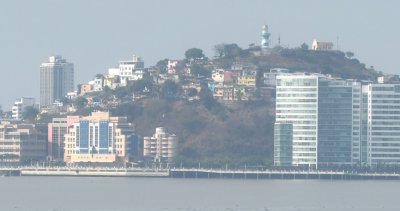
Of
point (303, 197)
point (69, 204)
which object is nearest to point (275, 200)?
point (303, 197)

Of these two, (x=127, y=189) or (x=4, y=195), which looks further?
(x=127, y=189)

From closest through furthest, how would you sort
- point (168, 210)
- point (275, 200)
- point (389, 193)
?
1. point (168, 210)
2. point (275, 200)
3. point (389, 193)

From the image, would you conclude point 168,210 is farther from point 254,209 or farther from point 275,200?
point 275,200

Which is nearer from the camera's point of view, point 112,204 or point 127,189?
point 112,204

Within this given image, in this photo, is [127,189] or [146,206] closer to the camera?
[146,206]

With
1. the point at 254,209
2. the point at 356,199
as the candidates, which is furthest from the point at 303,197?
the point at 254,209

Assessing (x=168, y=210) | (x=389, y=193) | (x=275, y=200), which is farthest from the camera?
(x=389, y=193)

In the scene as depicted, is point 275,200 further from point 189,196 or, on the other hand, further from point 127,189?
point 127,189

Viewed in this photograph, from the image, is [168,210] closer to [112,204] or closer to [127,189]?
[112,204]
